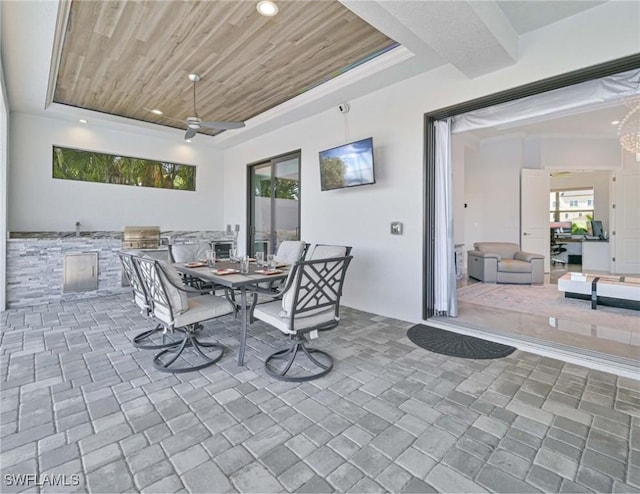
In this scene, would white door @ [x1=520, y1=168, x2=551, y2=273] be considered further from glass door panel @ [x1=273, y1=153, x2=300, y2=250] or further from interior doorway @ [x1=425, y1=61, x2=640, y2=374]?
glass door panel @ [x1=273, y1=153, x2=300, y2=250]

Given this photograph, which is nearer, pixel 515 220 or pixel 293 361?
pixel 293 361

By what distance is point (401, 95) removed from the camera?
3.90 m

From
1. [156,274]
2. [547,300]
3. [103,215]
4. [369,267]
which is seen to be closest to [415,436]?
[156,274]

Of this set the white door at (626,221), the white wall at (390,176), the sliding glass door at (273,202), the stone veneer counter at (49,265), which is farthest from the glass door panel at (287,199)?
the white door at (626,221)

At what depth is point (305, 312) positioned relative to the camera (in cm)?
251

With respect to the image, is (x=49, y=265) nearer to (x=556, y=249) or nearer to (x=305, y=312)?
(x=305, y=312)

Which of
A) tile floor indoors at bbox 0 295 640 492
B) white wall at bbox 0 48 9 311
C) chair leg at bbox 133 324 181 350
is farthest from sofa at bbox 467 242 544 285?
white wall at bbox 0 48 9 311

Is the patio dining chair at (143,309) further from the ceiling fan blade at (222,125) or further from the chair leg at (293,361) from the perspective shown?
the ceiling fan blade at (222,125)

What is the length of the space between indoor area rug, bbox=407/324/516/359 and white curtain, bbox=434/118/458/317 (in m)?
0.41

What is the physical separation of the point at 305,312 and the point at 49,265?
4692 millimetres

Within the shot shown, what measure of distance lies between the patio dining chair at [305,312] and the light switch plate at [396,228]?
1.56 metres

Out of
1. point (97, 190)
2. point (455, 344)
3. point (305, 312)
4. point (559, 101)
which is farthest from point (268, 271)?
point (97, 190)

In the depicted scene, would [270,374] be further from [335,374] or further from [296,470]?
[296,470]

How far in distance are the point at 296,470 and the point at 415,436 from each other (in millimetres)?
701
